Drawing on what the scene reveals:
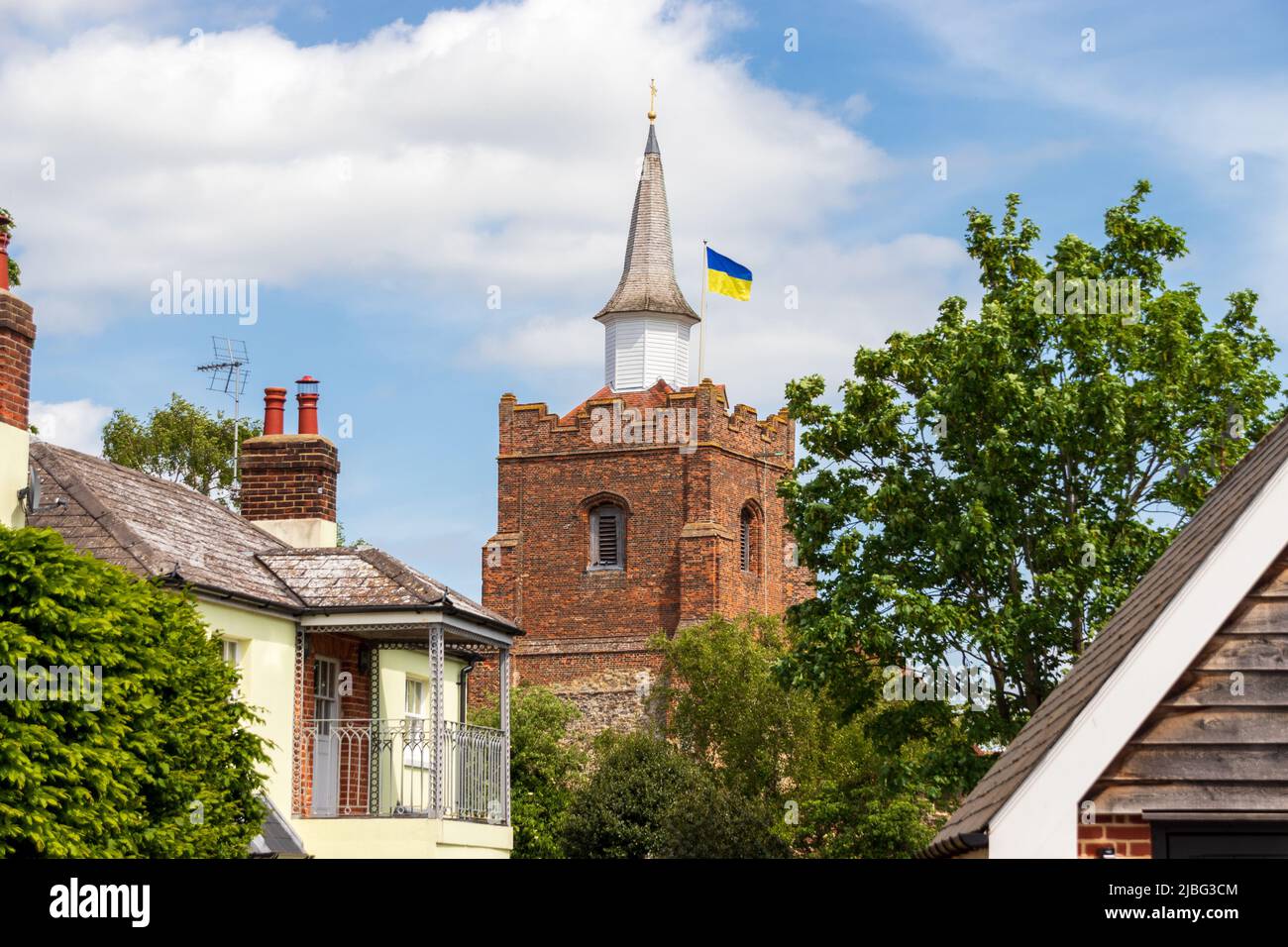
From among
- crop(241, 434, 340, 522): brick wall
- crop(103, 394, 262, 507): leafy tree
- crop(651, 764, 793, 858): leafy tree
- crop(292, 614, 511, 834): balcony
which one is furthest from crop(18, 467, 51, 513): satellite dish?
crop(103, 394, 262, 507): leafy tree

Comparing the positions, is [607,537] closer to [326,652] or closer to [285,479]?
[285,479]

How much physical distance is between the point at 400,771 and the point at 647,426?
140 feet

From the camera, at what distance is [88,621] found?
14781 mm

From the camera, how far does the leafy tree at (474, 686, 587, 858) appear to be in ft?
144

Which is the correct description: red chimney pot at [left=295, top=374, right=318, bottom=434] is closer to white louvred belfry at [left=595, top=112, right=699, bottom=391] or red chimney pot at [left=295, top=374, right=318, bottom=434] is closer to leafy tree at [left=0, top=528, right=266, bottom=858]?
leafy tree at [left=0, top=528, right=266, bottom=858]

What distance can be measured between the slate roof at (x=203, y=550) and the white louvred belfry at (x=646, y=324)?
43713 mm

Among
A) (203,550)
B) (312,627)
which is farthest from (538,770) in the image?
(203,550)

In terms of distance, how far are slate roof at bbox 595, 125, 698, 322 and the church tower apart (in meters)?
0.11

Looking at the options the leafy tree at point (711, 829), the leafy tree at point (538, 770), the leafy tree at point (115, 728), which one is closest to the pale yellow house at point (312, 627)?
the leafy tree at point (115, 728)

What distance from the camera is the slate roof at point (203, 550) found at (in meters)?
20.8

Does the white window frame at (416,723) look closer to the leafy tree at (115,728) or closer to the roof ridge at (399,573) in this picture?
the roof ridge at (399,573)
